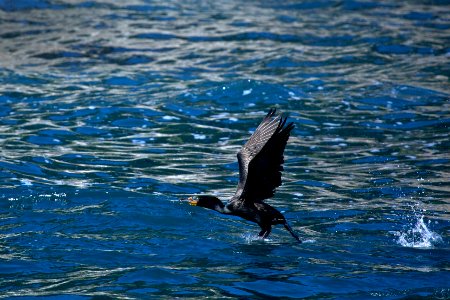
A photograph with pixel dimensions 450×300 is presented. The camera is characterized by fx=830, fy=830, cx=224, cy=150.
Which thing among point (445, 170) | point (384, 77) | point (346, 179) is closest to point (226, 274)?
point (346, 179)

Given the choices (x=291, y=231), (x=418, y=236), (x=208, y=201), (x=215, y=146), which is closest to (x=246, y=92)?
(x=215, y=146)

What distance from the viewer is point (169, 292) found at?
7.66m

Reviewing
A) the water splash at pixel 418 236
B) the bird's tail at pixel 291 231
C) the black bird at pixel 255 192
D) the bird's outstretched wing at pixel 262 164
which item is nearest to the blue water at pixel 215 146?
the water splash at pixel 418 236

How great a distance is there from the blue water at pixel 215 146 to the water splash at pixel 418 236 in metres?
0.03

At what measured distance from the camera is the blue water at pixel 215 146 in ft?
27.3

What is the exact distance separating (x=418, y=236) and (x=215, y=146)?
468 centimetres

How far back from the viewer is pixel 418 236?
941cm

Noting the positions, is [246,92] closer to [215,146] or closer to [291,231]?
[215,146]

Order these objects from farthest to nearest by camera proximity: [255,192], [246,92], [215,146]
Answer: [246,92]
[215,146]
[255,192]

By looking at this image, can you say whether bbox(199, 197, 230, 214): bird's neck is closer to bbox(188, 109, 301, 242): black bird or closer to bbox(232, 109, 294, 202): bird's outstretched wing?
bbox(188, 109, 301, 242): black bird

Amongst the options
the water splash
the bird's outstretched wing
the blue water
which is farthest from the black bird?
the water splash

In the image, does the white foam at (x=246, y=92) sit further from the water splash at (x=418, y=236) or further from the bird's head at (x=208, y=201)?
the bird's head at (x=208, y=201)

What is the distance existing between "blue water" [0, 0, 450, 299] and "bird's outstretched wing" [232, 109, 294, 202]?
665 millimetres

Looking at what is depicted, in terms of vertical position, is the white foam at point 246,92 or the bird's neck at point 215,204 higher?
the bird's neck at point 215,204
